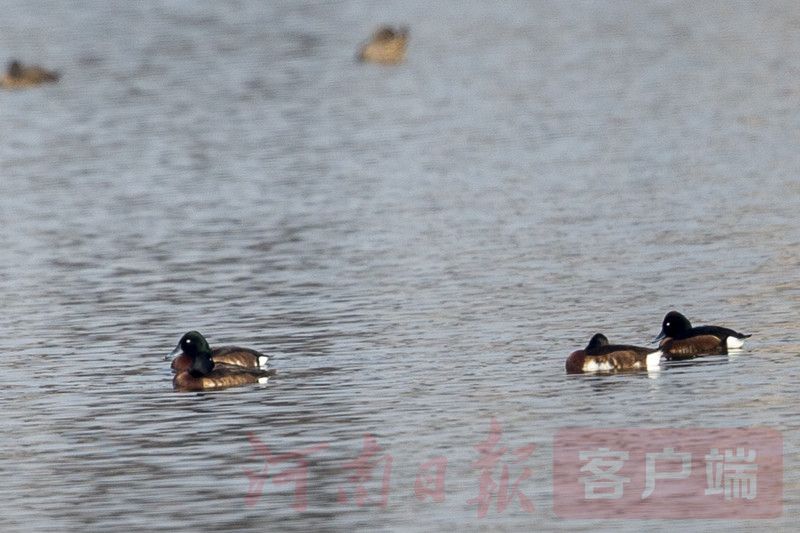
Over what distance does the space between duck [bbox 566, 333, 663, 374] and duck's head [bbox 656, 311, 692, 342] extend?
69 cm

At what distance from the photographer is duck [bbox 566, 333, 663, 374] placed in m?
20.3

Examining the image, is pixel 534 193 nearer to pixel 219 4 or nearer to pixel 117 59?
pixel 117 59

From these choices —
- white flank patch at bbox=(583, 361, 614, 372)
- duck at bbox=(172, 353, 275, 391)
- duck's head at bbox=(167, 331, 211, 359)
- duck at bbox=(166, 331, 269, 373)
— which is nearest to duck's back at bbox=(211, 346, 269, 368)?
duck at bbox=(166, 331, 269, 373)

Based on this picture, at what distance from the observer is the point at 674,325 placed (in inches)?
834

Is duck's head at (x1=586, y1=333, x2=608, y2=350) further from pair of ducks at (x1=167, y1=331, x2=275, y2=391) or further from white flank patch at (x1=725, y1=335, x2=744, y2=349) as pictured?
pair of ducks at (x1=167, y1=331, x2=275, y2=391)

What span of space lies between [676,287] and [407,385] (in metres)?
5.74

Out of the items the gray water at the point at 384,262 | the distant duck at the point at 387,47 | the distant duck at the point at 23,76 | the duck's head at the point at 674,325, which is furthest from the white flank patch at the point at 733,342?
the distant duck at the point at 23,76

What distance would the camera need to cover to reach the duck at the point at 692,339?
20938 millimetres

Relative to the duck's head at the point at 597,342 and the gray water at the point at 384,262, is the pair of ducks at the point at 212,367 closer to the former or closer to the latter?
the gray water at the point at 384,262

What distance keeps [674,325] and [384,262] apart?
782cm

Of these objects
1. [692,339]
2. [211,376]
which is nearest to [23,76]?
[211,376]

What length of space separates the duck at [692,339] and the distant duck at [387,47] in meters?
34.9

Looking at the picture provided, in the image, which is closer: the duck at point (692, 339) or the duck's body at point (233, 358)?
the duck at point (692, 339)

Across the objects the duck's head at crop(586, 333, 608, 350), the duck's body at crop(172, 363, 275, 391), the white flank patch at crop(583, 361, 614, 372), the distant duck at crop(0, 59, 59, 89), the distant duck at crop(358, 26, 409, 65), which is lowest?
the duck's body at crop(172, 363, 275, 391)
